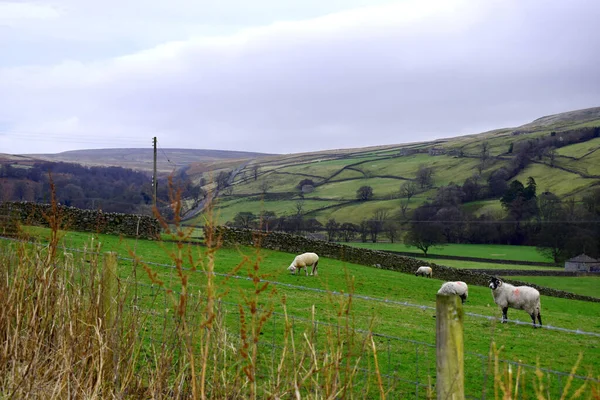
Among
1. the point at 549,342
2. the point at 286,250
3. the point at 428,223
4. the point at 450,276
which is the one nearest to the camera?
the point at 549,342

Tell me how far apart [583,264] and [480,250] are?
1015 cm

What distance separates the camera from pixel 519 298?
A: 14.1 meters

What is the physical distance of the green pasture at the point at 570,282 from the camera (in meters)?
43.8

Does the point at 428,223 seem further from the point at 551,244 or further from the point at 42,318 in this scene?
the point at 42,318

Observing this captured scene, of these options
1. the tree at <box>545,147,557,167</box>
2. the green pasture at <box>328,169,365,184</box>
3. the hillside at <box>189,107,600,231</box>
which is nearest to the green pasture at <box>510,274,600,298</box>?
the hillside at <box>189,107,600,231</box>

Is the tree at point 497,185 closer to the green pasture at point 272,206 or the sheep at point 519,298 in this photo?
the green pasture at point 272,206

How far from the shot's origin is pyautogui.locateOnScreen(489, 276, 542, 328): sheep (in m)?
13.9

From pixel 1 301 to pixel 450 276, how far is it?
28.7 meters

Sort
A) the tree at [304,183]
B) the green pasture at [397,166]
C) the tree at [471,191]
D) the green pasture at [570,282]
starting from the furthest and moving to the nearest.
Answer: the green pasture at [397,166], the tree at [304,183], the tree at [471,191], the green pasture at [570,282]

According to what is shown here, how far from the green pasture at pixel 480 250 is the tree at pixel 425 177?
109 ft

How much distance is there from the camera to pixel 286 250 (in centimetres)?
2947

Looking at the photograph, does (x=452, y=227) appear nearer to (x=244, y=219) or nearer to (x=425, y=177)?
(x=244, y=219)

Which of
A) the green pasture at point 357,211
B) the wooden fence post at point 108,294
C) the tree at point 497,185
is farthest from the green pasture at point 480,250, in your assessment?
the wooden fence post at point 108,294

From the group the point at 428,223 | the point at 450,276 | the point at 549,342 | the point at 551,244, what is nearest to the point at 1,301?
the point at 549,342
